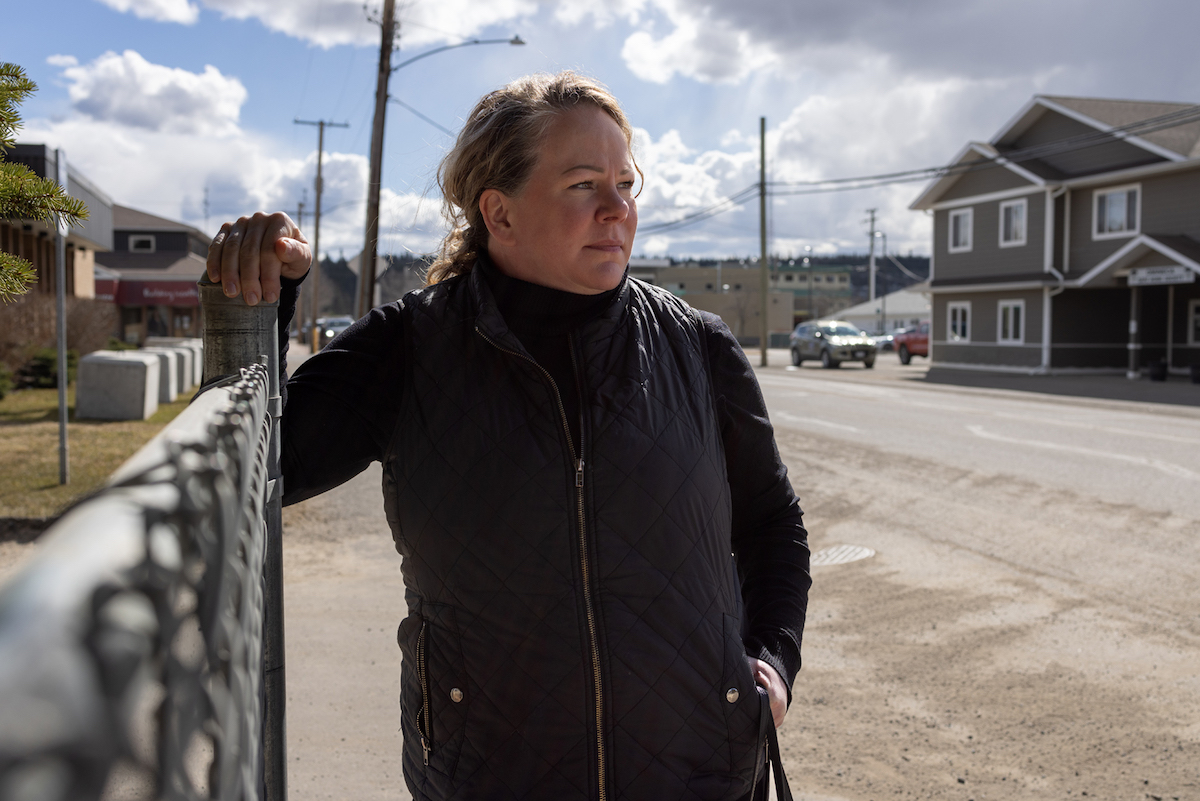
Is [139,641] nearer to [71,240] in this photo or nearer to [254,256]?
[254,256]

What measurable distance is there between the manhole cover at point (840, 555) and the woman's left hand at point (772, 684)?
16.6 feet

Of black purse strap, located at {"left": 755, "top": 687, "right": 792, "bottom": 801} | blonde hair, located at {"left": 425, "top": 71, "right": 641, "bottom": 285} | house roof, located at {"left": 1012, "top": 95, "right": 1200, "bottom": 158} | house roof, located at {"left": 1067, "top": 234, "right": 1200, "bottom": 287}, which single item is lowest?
black purse strap, located at {"left": 755, "top": 687, "right": 792, "bottom": 801}

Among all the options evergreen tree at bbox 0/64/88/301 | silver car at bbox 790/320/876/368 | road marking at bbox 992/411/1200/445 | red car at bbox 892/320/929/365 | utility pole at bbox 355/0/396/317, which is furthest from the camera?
red car at bbox 892/320/929/365

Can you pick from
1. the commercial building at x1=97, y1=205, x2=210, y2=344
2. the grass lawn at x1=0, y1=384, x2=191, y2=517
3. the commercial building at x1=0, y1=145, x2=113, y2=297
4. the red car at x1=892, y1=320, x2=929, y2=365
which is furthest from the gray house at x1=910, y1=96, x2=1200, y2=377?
the commercial building at x1=97, y1=205, x2=210, y2=344

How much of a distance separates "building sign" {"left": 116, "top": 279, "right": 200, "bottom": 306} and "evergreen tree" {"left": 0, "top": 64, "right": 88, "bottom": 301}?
43235mm

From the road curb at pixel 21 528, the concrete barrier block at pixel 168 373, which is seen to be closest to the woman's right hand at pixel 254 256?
the road curb at pixel 21 528

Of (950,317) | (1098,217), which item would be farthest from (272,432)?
(950,317)

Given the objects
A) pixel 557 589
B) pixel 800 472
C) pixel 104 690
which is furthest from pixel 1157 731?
pixel 800 472

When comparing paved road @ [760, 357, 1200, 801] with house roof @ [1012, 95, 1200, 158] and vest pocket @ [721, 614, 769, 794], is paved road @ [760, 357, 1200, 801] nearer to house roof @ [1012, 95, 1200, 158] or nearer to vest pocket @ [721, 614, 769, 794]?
vest pocket @ [721, 614, 769, 794]

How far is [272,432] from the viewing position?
1.44 meters

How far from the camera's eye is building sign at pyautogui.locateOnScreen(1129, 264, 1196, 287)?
2595cm

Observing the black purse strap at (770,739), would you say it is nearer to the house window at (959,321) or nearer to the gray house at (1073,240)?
the gray house at (1073,240)

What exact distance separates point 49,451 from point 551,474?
11.2 meters

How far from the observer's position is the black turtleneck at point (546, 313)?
6.29ft
